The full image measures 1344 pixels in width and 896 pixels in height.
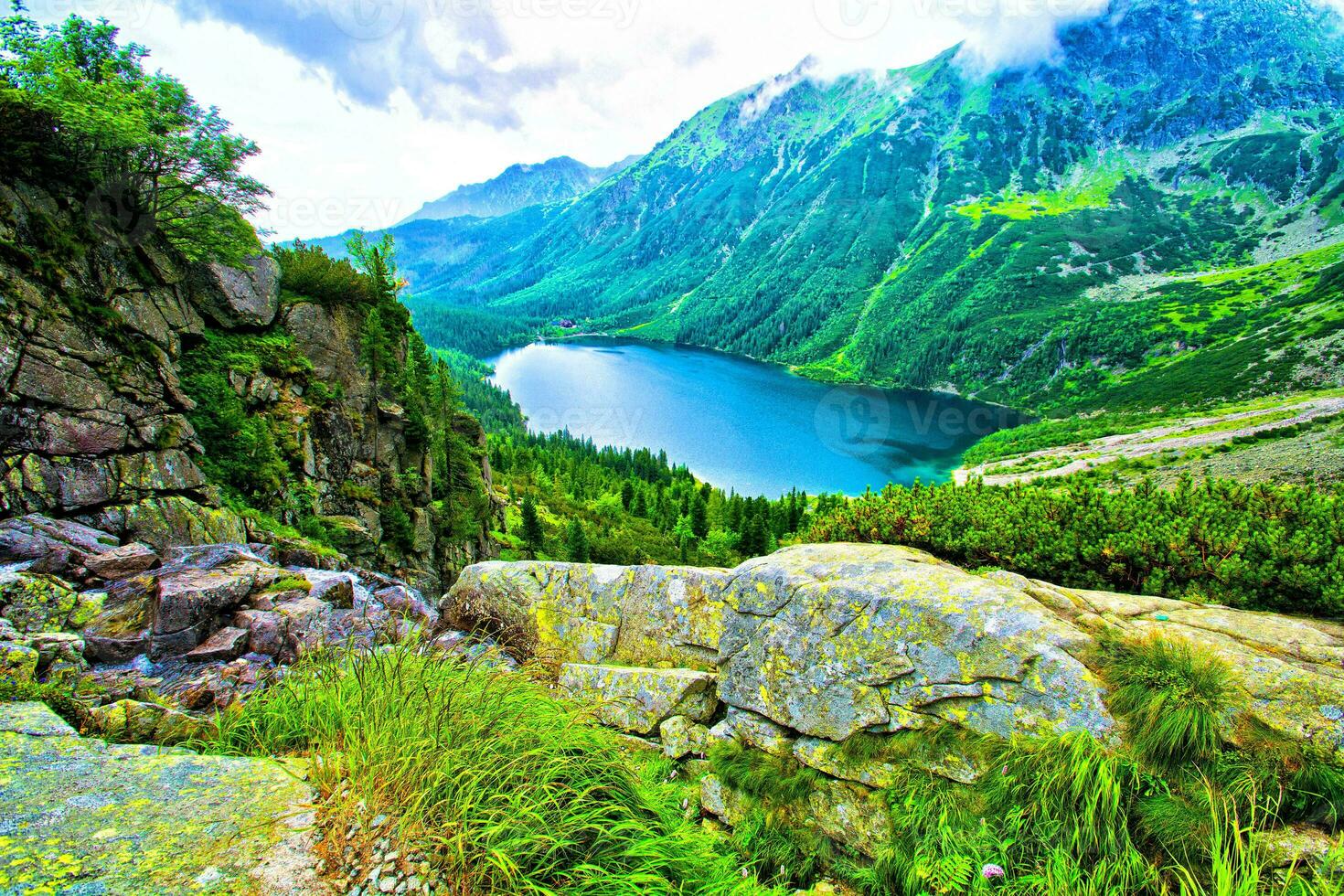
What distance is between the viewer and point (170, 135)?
1166cm

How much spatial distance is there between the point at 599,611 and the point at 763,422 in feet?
389

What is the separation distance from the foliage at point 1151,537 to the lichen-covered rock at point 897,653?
5.47 ft

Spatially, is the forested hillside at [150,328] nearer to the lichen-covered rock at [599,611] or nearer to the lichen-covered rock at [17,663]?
the lichen-covered rock at [17,663]

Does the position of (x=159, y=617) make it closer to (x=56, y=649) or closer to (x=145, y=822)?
(x=56, y=649)

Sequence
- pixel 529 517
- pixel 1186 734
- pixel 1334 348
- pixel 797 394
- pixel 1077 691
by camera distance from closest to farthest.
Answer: pixel 1186 734 → pixel 1077 691 → pixel 529 517 → pixel 1334 348 → pixel 797 394

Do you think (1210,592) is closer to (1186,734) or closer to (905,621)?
(1186,734)

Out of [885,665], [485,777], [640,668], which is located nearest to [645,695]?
[640,668]

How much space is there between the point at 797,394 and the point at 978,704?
153 m

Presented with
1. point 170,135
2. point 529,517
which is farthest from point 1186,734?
point 529,517

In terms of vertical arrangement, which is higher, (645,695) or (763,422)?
(763,422)

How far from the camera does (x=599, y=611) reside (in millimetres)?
8227

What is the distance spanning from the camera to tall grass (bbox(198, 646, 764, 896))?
2641mm

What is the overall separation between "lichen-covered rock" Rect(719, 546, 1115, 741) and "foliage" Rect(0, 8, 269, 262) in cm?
1524

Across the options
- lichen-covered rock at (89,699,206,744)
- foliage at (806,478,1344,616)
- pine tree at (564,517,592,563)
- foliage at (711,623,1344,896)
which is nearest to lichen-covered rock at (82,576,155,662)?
lichen-covered rock at (89,699,206,744)
